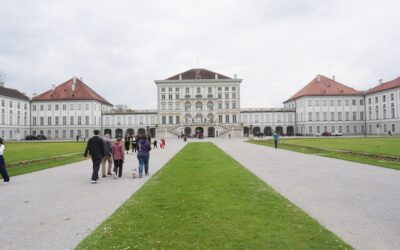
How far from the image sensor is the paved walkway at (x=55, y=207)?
5.57 metres

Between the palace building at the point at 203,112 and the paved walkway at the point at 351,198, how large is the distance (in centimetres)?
6646

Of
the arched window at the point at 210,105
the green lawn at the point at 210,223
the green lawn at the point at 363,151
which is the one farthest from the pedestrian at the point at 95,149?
the arched window at the point at 210,105

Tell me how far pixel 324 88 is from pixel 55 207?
90335 millimetres

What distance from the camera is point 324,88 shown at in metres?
89.4

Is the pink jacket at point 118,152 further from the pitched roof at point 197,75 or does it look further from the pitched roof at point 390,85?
the pitched roof at point 197,75

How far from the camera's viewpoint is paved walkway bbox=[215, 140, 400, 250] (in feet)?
18.2

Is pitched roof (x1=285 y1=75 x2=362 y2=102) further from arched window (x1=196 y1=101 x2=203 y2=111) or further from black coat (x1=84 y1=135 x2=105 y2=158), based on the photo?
black coat (x1=84 y1=135 x2=105 y2=158)

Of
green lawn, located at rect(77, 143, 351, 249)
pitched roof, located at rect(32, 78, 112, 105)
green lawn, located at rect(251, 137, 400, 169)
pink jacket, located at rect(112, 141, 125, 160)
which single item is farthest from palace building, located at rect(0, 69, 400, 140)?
green lawn, located at rect(77, 143, 351, 249)

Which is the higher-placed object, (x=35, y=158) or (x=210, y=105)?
(x=210, y=105)

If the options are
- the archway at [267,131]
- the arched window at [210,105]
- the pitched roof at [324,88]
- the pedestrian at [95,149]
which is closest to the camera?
the pedestrian at [95,149]

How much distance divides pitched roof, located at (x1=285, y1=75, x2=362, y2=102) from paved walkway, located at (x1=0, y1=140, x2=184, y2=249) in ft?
274

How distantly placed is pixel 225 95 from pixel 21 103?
52752 millimetres

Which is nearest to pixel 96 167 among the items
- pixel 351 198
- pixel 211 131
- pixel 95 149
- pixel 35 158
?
pixel 95 149

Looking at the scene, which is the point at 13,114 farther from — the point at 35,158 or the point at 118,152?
the point at 118,152
